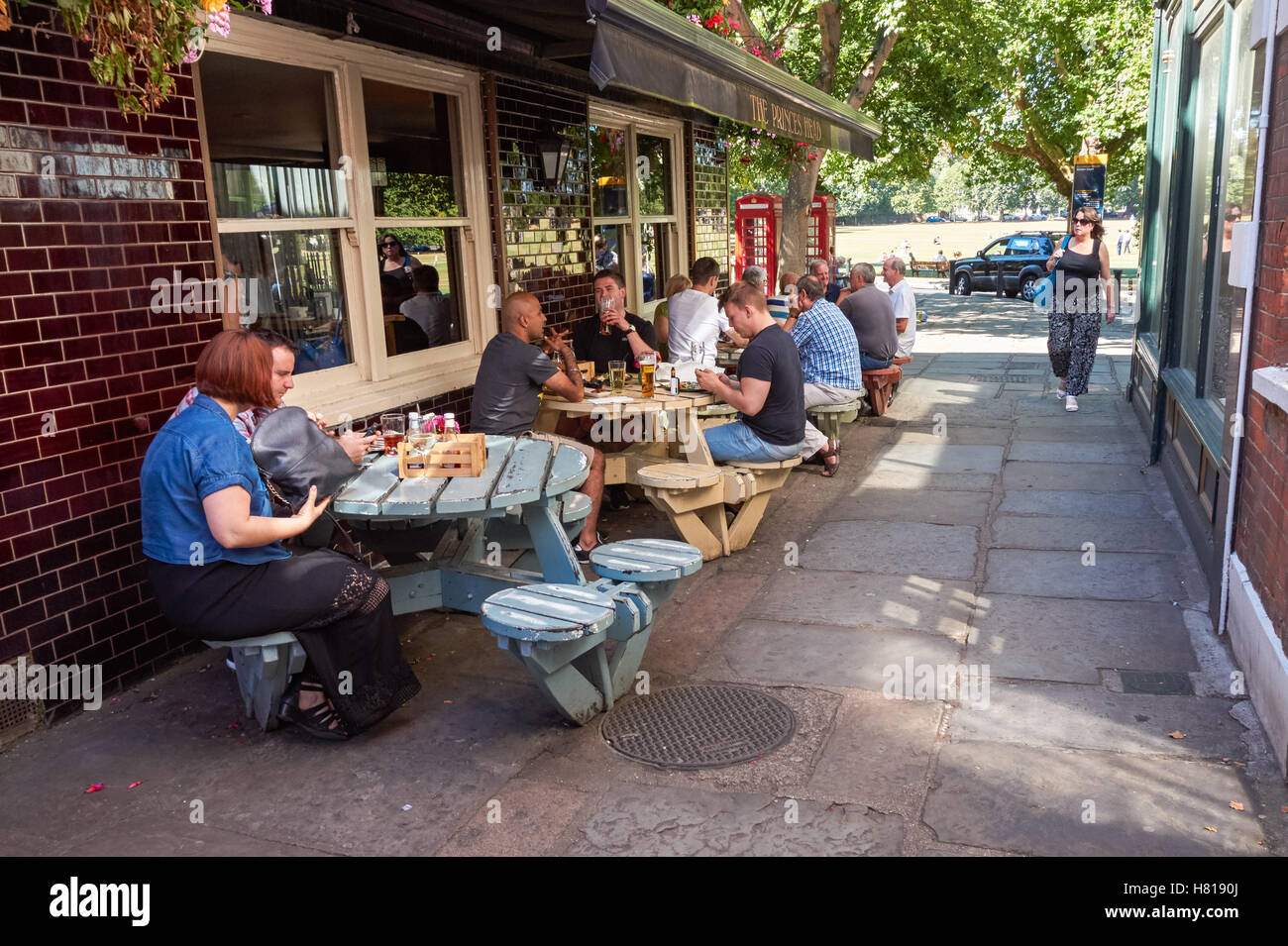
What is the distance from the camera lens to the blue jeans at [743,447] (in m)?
5.67

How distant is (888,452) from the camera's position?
8.11 metres

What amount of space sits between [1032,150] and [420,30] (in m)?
18.7

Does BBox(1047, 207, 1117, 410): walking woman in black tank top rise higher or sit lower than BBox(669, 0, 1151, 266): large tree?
lower

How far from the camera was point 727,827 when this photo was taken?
296 centimetres

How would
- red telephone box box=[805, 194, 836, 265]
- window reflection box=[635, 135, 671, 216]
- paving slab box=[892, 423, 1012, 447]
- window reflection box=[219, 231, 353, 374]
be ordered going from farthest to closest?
red telephone box box=[805, 194, 836, 265] < window reflection box=[635, 135, 671, 216] < paving slab box=[892, 423, 1012, 447] < window reflection box=[219, 231, 353, 374]

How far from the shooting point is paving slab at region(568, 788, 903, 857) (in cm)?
285

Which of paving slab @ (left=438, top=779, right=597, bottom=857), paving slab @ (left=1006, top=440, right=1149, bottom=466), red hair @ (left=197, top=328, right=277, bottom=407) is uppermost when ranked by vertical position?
red hair @ (left=197, top=328, right=277, bottom=407)

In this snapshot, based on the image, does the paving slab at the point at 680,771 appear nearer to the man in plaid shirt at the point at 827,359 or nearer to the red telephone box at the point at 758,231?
the man in plaid shirt at the point at 827,359

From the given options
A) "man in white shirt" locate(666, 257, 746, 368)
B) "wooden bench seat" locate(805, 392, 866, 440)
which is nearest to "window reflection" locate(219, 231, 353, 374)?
"man in white shirt" locate(666, 257, 746, 368)

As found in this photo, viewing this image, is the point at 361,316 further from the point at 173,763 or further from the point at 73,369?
the point at 173,763

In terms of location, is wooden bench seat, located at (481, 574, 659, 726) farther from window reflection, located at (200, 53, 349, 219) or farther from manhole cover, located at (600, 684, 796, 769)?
window reflection, located at (200, 53, 349, 219)

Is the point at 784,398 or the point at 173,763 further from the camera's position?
the point at 784,398

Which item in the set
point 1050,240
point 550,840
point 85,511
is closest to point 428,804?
point 550,840

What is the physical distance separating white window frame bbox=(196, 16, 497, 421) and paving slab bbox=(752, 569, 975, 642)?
2388mm
